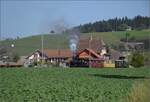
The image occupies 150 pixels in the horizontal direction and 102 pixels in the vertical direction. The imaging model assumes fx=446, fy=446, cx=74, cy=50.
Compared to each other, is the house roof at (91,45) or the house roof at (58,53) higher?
the house roof at (91,45)

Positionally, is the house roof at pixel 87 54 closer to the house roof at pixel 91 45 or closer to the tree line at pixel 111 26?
the house roof at pixel 91 45

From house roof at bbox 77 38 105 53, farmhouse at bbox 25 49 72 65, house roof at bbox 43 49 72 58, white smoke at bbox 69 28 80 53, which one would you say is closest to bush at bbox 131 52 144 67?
house roof at bbox 77 38 105 53

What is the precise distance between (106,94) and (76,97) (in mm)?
2442

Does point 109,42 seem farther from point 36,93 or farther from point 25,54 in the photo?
point 36,93

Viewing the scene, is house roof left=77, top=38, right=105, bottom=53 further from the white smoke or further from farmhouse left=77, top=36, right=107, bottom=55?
the white smoke

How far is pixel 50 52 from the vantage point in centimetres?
10306

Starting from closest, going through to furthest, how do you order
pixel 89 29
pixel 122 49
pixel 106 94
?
pixel 106 94 < pixel 122 49 < pixel 89 29

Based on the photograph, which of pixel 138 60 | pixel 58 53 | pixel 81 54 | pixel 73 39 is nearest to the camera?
pixel 138 60

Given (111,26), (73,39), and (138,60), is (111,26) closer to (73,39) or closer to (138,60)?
(73,39)

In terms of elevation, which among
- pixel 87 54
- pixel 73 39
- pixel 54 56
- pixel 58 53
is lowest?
pixel 54 56

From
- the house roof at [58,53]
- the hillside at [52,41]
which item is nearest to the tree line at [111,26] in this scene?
the hillside at [52,41]

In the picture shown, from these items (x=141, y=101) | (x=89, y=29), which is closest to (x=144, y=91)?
(x=141, y=101)

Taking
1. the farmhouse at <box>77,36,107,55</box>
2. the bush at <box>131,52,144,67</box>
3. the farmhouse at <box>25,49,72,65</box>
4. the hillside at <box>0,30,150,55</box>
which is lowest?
the bush at <box>131,52,144,67</box>

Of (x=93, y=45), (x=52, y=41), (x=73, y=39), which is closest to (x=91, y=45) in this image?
(x=93, y=45)
